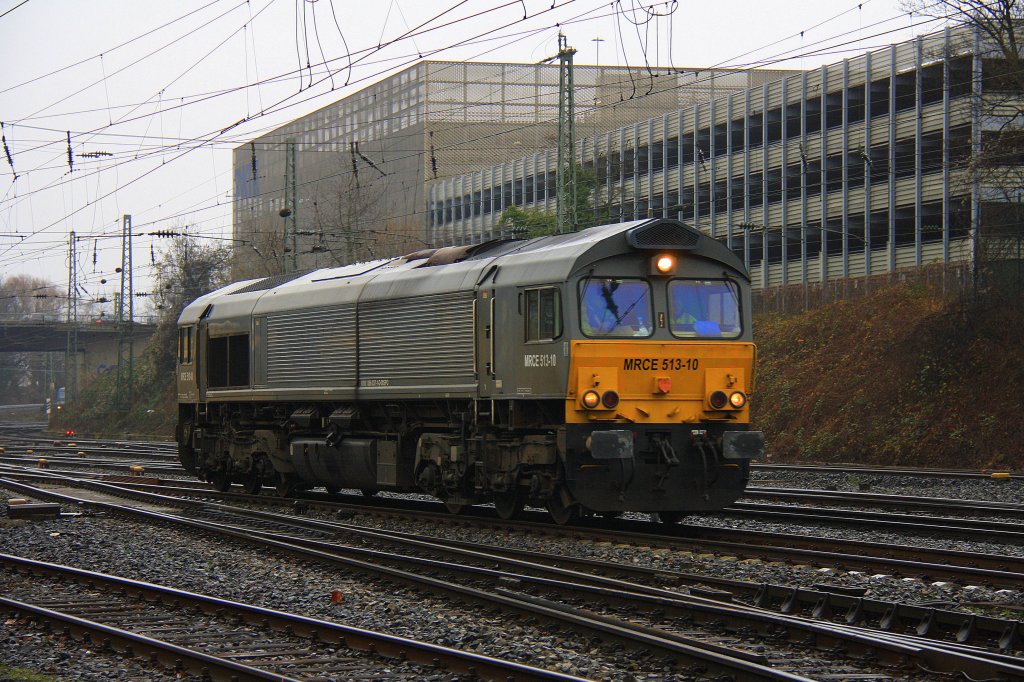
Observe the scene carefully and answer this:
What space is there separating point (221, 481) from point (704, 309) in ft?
39.4

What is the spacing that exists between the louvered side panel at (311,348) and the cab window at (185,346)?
3.44 meters

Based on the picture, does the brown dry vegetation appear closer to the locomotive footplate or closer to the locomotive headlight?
the locomotive footplate

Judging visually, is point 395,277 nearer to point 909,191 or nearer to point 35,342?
point 909,191

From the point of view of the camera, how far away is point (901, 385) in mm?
33531

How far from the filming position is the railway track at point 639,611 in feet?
26.5

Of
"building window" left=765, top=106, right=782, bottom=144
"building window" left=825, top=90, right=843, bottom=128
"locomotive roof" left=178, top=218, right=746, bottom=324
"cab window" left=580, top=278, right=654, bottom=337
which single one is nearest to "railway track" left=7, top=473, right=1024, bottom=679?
"cab window" left=580, top=278, right=654, bottom=337

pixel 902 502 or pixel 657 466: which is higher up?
pixel 657 466

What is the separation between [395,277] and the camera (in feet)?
62.3

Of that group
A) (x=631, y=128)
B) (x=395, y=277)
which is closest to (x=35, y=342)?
(x=631, y=128)

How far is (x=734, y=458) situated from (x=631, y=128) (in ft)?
129

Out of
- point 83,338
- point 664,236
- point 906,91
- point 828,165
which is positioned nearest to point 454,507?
point 664,236

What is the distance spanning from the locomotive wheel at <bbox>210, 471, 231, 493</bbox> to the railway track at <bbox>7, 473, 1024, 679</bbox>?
29.3ft

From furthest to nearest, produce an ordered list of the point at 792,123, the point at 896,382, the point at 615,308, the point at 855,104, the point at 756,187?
the point at 756,187 → the point at 792,123 → the point at 855,104 → the point at 896,382 → the point at 615,308

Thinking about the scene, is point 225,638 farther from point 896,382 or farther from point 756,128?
point 756,128
